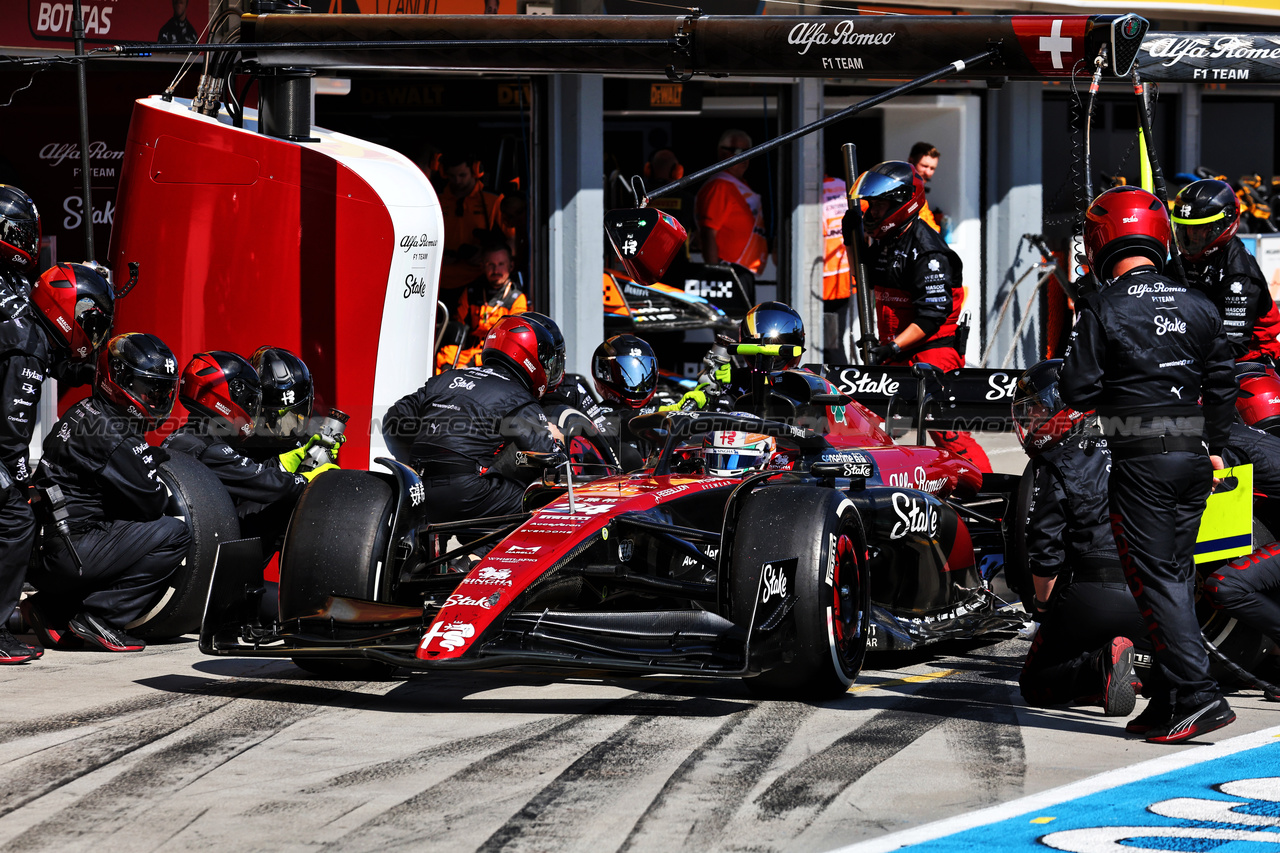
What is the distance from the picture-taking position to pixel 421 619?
564cm

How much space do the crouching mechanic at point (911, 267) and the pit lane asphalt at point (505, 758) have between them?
3709mm

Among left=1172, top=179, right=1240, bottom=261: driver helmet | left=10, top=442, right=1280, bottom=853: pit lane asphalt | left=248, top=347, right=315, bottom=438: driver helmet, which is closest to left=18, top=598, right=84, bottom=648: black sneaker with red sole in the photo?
left=10, top=442, right=1280, bottom=853: pit lane asphalt

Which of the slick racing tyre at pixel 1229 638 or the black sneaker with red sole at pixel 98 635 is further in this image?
the black sneaker with red sole at pixel 98 635

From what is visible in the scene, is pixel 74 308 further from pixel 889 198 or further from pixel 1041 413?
pixel 889 198

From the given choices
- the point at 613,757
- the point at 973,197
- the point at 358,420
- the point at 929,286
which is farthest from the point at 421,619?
the point at 973,197

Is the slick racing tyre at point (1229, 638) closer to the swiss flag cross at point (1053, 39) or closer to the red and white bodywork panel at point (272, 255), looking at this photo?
the swiss flag cross at point (1053, 39)

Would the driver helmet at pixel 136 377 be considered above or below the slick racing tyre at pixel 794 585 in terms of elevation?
above

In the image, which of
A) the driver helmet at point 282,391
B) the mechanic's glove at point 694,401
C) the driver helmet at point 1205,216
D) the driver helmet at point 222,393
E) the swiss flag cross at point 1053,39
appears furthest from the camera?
the mechanic's glove at point 694,401

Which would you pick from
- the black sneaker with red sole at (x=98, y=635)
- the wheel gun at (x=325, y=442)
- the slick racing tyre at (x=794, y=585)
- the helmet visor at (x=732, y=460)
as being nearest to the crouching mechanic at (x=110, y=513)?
the black sneaker with red sole at (x=98, y=635)

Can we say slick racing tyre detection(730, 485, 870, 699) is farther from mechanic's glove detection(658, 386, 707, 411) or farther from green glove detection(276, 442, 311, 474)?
mechanic's glove detection(658, 386, 707, 411)

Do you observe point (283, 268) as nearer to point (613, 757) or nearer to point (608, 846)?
point (613, 757)

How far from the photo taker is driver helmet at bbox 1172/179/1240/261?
8828 millimetres

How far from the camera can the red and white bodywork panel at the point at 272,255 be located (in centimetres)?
928

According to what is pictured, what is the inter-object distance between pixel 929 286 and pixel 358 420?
348 centimetres
